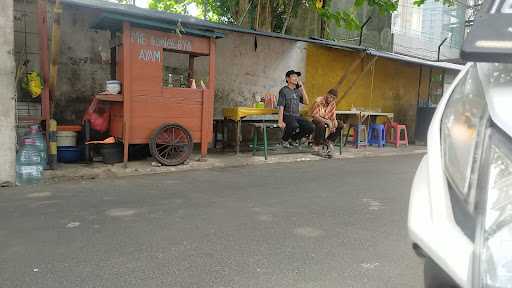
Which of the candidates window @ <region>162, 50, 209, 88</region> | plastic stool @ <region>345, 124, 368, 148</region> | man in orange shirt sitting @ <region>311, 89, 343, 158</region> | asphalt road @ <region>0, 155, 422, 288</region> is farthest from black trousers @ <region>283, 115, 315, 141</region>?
asphalt road @ <region>0, 155, 422, 288</region>

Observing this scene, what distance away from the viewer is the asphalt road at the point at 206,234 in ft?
9.39

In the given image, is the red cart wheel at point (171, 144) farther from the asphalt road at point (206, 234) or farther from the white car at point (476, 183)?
the white car at point (476, 183)

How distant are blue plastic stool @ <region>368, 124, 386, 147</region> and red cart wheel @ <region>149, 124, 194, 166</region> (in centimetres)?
558

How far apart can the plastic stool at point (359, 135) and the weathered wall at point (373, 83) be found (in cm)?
81

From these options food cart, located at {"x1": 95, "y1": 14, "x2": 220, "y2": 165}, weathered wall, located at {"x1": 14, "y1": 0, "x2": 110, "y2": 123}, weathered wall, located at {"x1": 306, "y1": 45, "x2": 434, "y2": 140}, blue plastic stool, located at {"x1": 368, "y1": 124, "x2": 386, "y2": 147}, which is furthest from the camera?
blue plastic stool, located at {"x1": 368, "y1": 124, "x2": 386, "y2": 147}

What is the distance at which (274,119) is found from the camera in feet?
29.6

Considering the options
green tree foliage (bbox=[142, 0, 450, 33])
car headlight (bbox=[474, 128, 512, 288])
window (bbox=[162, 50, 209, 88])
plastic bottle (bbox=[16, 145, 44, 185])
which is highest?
green tree foliage (bbox=[142, 0, 450, 33])

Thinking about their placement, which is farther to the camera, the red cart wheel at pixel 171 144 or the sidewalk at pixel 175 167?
the red cart wheel at pixel 171 144

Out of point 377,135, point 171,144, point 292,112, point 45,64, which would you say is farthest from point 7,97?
point 377,135

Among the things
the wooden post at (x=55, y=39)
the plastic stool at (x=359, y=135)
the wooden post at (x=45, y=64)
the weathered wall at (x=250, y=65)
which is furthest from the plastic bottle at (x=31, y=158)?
the plastic stool at (x=359, y=135)

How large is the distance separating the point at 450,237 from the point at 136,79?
19.5 feet

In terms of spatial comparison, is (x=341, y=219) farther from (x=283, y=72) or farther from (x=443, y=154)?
(x=283, y=72)

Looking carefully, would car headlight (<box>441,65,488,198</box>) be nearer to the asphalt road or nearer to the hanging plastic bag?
the asphalt road

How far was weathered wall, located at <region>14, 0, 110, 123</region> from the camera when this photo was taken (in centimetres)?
704
